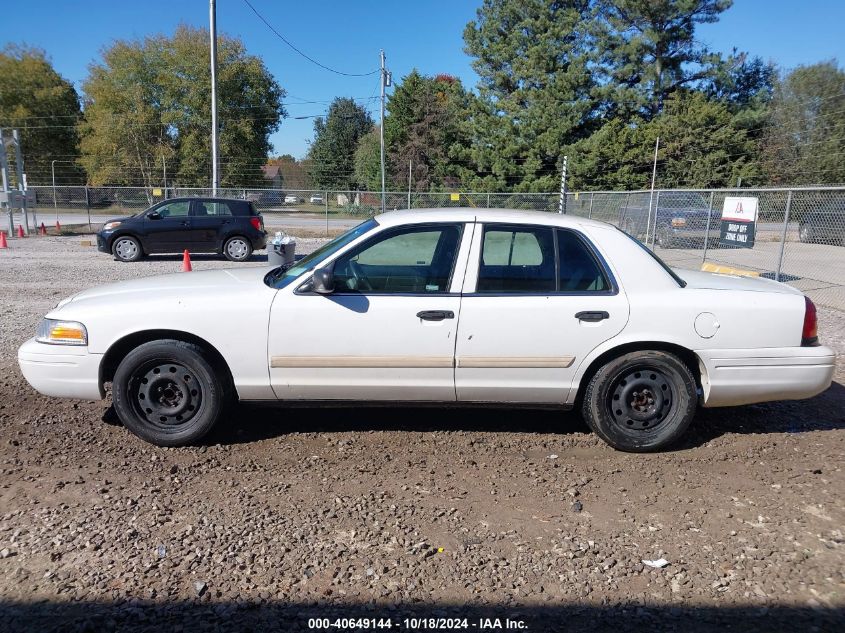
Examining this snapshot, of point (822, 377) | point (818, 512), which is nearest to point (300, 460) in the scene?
point (818, 512)

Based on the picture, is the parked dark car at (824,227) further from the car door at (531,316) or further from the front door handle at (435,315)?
the front door handle at (435,315)

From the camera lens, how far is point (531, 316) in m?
4.08

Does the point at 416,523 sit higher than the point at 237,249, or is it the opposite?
the point at 237,249

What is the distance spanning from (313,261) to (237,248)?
40.9ft

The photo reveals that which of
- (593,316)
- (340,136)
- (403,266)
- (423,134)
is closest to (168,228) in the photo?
(403,266)

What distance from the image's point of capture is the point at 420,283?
4.23 m

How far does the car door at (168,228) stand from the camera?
15.4 metres

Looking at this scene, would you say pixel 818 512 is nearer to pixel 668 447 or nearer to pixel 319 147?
pixel 668 447

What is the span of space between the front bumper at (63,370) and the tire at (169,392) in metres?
0.17

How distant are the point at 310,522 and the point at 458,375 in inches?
53.9

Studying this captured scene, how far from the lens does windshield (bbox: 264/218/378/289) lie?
4.26 meters

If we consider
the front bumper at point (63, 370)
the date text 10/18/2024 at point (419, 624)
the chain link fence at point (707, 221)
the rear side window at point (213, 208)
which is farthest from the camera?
the rear side window at point (213, 208)

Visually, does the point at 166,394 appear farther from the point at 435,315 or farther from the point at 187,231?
the point at 187,231

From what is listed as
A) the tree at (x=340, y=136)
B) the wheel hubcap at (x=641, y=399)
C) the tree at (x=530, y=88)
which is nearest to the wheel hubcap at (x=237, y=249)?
the wheel hubcap at (x=641, y=399)
